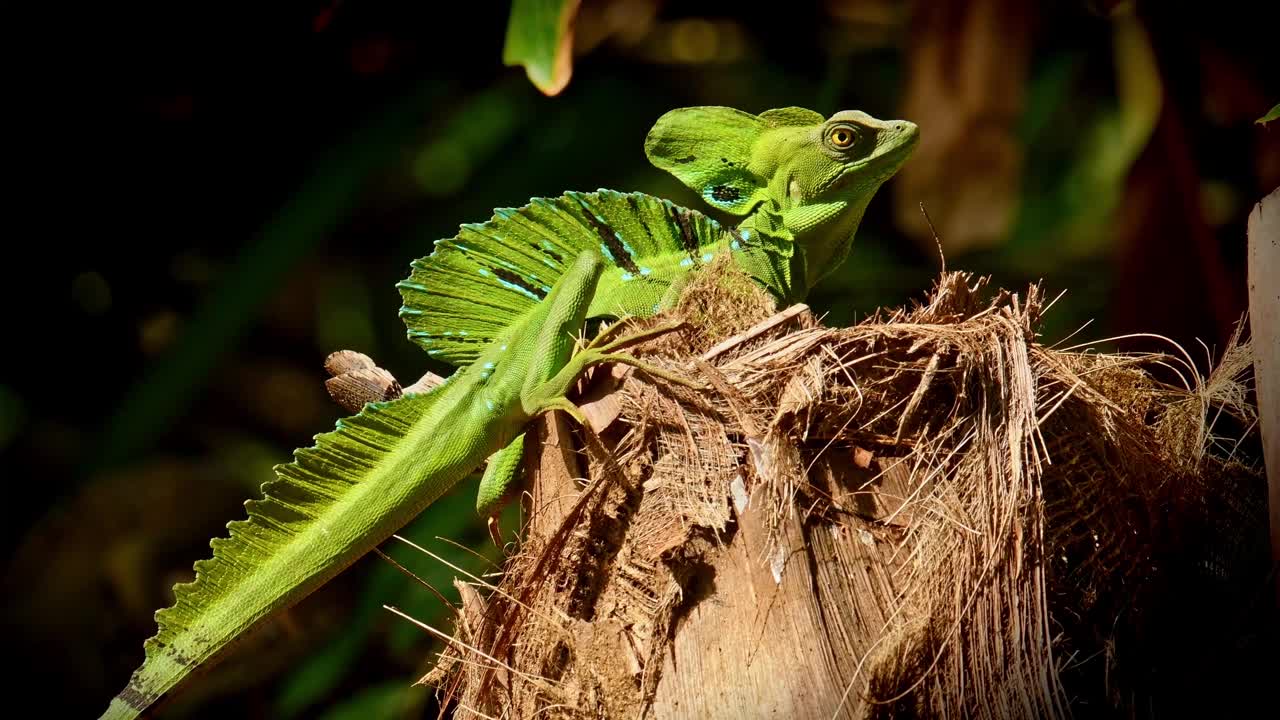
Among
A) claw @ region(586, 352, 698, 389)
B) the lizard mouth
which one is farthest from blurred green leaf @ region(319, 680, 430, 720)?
the lizard mouth

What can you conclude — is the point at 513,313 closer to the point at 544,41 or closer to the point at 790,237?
the point at 790,237

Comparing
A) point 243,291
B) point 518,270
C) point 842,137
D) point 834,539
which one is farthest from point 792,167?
point 243,291

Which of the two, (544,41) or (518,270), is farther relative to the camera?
(544,41)

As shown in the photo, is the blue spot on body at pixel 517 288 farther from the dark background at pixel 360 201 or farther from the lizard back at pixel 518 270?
the dark background at pixel 360 201

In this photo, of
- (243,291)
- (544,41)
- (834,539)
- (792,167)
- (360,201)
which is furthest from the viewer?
(360,201)

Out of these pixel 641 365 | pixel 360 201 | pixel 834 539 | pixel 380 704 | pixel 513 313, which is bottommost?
pixel 380 704

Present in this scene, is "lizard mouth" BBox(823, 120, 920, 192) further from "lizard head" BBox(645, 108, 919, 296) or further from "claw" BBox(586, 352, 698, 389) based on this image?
"claw" BBox(586, 352, 698, 389)

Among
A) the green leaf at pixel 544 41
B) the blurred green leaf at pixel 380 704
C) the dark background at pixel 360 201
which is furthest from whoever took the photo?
the blurred green leaf at pixel 380 704

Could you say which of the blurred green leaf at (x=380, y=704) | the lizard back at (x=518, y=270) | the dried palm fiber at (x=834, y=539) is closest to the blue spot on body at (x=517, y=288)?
the lizard back at (x=518, y=270)
